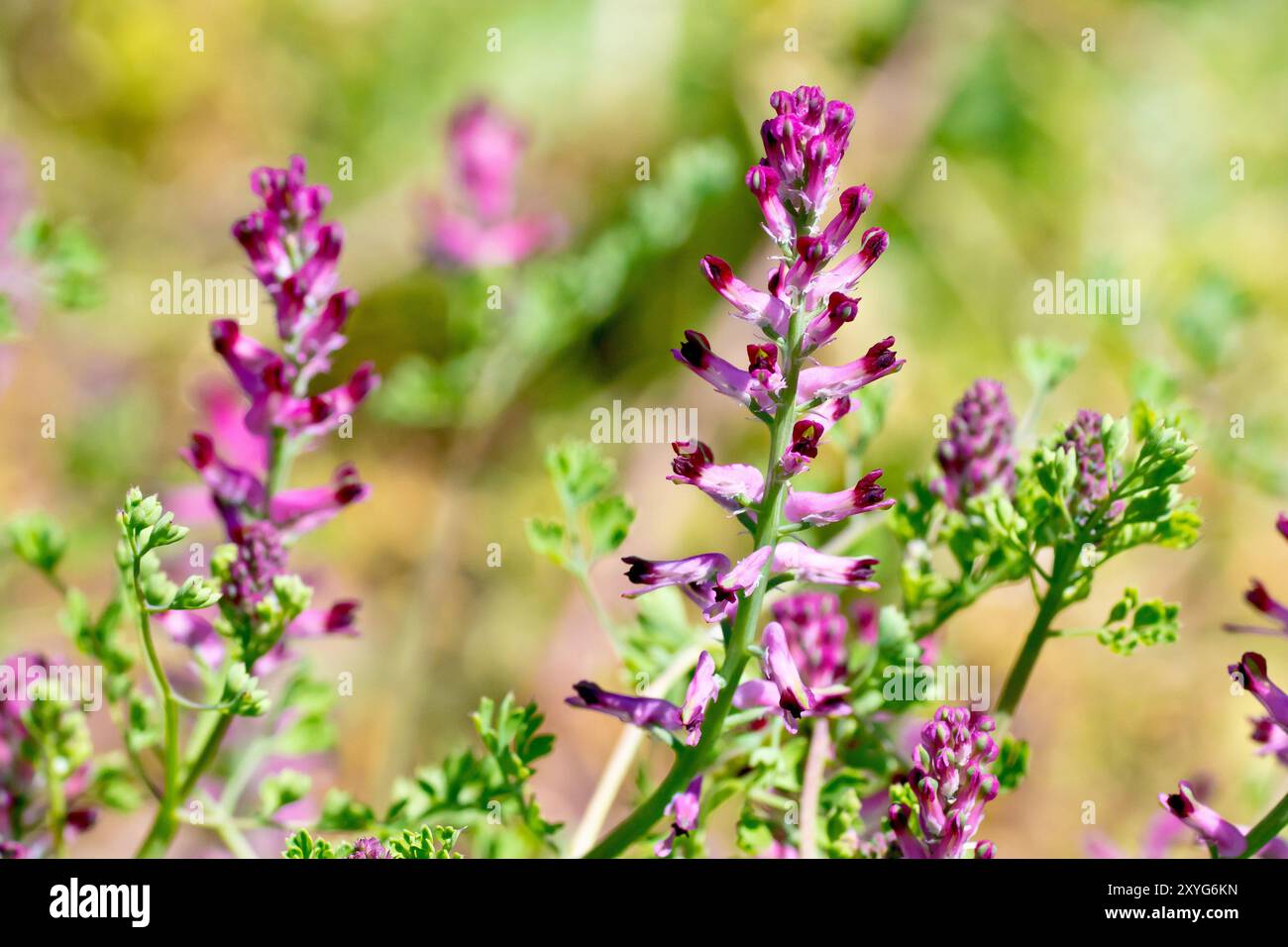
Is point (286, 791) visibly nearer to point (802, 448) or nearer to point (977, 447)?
point (802, 448)

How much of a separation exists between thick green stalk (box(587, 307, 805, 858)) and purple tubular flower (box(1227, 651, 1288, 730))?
770 millimetres

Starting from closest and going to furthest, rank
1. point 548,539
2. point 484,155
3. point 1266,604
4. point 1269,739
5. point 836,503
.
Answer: point 836,503 → point 1266,604 → point 1269,739 → point 548,539 → point 484,155

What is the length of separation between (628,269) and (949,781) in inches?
124

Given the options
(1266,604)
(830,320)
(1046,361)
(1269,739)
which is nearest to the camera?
(830,320)

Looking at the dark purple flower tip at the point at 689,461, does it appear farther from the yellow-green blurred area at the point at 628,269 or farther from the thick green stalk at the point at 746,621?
the yellow-green blurred area at the point at 628,269

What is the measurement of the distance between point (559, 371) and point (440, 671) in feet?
5.49

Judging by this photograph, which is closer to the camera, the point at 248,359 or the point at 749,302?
the point at 749,302

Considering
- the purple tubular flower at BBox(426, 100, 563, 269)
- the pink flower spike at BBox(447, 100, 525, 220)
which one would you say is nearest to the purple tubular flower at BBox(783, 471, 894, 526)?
the purple tubular flower at BBox(426, 100, 563, 269)

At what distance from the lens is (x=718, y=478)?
1643 millimetres

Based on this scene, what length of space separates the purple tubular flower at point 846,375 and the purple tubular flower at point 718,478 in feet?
0.47

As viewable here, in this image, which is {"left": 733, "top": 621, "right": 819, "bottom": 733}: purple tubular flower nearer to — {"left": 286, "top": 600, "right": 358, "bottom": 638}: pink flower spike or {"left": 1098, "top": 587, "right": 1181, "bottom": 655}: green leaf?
{"left": 1098, "top": 587, "right": 1181, "bottom": 655}: green leaf

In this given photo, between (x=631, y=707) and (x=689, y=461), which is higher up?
(x=689, y=461)

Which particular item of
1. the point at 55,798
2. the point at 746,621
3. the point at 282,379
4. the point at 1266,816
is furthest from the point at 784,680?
the point at 55,798
